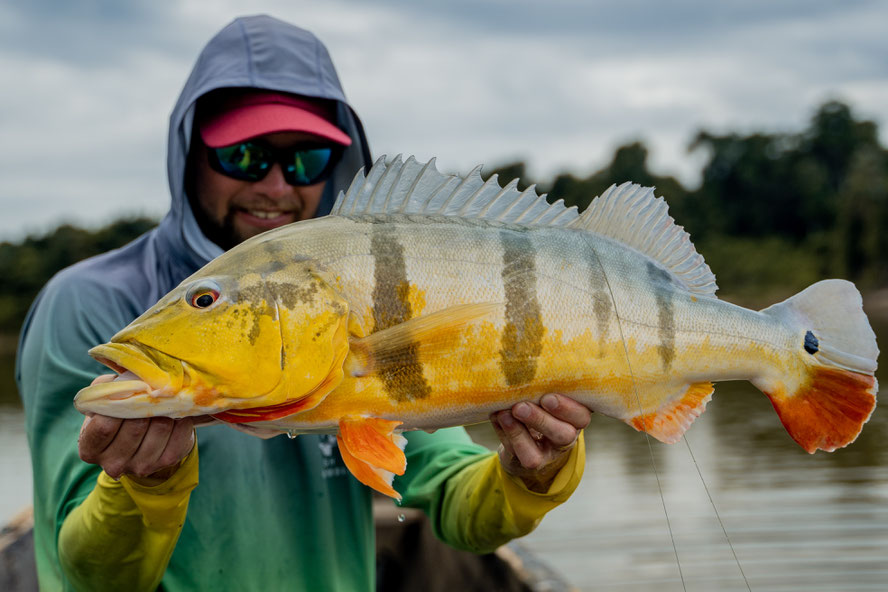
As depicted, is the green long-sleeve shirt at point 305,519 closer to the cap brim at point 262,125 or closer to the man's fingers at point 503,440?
the man's fingers at point 503,440

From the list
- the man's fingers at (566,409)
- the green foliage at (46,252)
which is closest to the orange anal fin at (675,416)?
the man's fingers at (566,409)

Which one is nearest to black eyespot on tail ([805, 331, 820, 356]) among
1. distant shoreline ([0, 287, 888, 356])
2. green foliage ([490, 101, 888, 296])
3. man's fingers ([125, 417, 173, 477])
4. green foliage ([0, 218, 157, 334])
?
man's fingers ([125, 417, 173, 477])

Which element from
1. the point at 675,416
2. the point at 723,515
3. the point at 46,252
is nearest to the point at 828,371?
the point at 675,416

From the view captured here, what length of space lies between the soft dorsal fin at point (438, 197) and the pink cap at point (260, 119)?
3.56 ft

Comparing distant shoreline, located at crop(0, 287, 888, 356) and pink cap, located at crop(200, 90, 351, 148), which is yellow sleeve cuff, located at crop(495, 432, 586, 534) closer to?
pink cap, located at crop(200, 90, 351, 148)

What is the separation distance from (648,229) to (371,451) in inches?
38.1

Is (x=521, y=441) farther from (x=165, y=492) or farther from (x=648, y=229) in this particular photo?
(x=165, y=492)

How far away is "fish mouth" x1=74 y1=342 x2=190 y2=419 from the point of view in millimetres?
1823

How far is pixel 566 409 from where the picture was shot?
2213mm

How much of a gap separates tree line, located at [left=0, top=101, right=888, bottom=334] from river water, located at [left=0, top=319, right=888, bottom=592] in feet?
65.5

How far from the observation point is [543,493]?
2760 mm

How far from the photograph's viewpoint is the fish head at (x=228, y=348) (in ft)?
6.06

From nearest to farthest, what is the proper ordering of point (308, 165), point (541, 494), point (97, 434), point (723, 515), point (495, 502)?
point (97, 434)
point (541, 494)
point (495, 502)
point (308, 165)
point (723, 515)

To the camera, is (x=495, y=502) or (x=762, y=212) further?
Result: (x=762, y=212)
